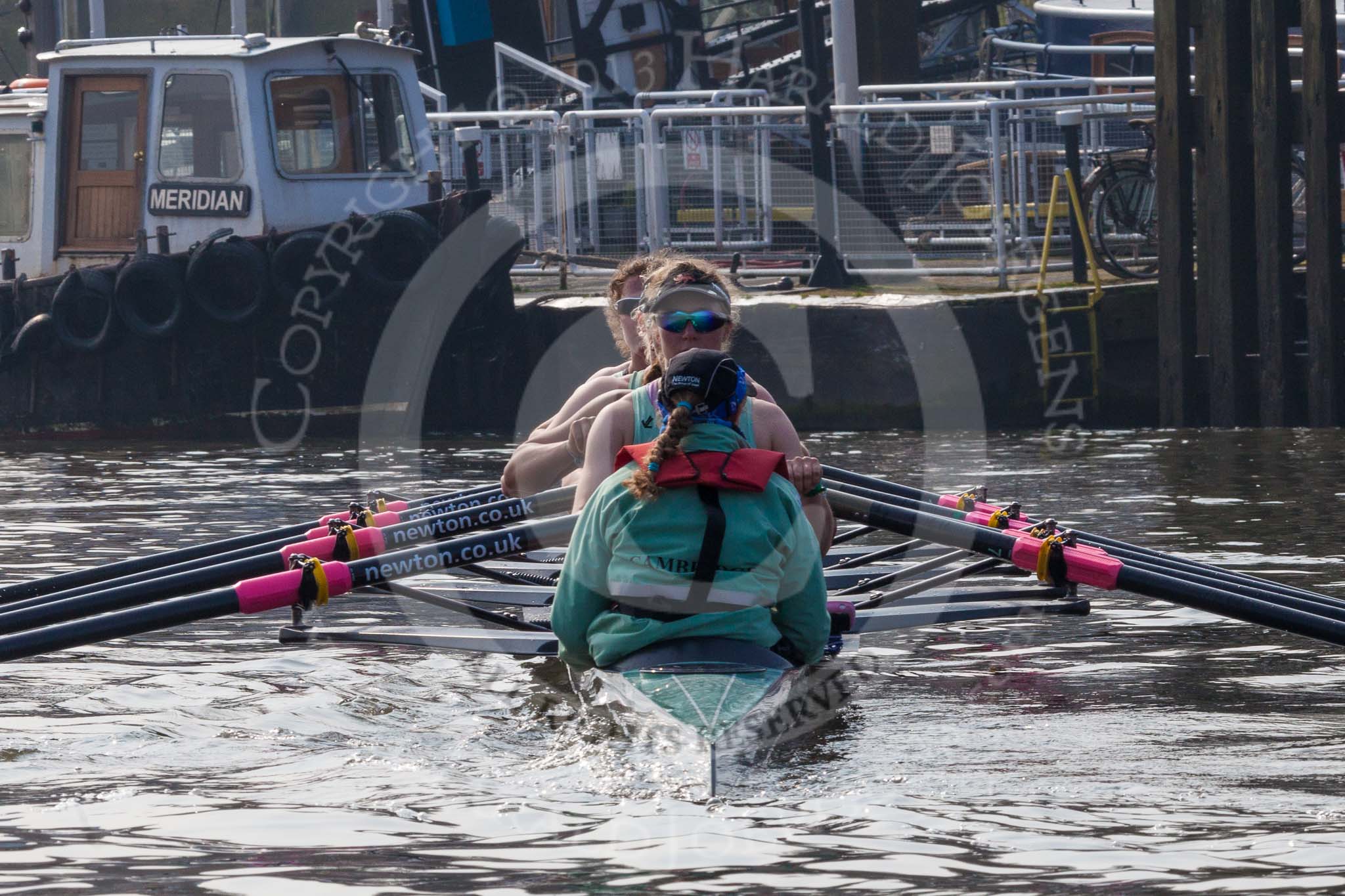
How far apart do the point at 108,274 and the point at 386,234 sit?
221cm

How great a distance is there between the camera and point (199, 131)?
15930mm

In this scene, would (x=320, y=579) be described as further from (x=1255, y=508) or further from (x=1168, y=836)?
(x=1255, y=508)

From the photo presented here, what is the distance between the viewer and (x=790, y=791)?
17.3ft

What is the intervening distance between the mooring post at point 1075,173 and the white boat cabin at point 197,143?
5.54m

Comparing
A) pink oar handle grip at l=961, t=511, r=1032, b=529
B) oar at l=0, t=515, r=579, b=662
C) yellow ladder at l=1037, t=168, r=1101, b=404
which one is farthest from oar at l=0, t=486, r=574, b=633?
yellow ladder at l=1037, t=168, r=1101, b=404

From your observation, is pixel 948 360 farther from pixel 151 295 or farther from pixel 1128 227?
pixel 151 295

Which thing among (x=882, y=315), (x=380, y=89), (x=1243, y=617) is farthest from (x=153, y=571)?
(x=380, y=89)

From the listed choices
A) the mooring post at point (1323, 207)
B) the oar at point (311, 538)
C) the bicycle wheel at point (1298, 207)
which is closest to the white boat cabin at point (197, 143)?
the bicycle wheel at point (1298, 207)

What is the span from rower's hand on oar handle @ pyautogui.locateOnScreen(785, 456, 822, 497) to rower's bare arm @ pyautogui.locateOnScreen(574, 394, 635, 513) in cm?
54

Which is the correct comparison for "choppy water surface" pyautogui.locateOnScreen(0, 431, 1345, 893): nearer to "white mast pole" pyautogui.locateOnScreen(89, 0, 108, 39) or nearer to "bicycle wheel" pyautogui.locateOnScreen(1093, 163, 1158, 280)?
"bicycle wheel" pyautogui.locateOnScreen(1093, 163, 1158, 280)

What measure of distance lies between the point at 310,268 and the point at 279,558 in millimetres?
8547

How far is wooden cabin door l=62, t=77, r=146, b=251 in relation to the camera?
16047 millimetres

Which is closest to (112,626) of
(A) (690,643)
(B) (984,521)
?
(A) (690,643)

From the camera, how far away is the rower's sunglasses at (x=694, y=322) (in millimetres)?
6246
